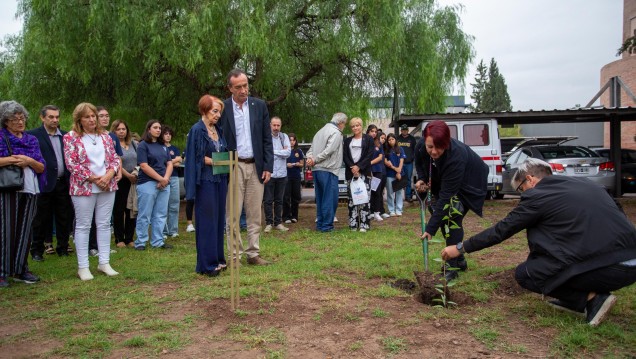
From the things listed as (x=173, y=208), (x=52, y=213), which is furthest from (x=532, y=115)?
(x=52, y=213)

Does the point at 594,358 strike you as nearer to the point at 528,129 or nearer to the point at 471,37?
the point at 471,37

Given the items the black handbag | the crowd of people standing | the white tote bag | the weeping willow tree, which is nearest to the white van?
the weeping willow tree

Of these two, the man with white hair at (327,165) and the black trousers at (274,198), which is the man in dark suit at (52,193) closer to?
the black trousers at (274,198)

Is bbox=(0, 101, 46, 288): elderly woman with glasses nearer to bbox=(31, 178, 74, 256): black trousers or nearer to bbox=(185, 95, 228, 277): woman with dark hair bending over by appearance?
bbox=(31, 178, 74, 256): black trousers

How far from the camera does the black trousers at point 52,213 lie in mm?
7020

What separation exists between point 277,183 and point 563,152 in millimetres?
9232

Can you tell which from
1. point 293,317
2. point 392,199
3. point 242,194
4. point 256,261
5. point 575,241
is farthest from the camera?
point 392,199

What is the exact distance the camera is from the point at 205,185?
5.65 meters

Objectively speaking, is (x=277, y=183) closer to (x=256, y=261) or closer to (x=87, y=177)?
(x=256, y=261)

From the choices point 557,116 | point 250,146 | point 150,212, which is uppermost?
point 557,116

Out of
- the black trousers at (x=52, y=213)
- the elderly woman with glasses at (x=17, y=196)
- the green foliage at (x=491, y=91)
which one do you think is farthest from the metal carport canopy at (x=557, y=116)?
the green foliage at (x=491, y=91)

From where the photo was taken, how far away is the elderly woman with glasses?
18.3 feet

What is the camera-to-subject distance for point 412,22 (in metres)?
14.2

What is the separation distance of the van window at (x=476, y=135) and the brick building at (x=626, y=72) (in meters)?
17.3
